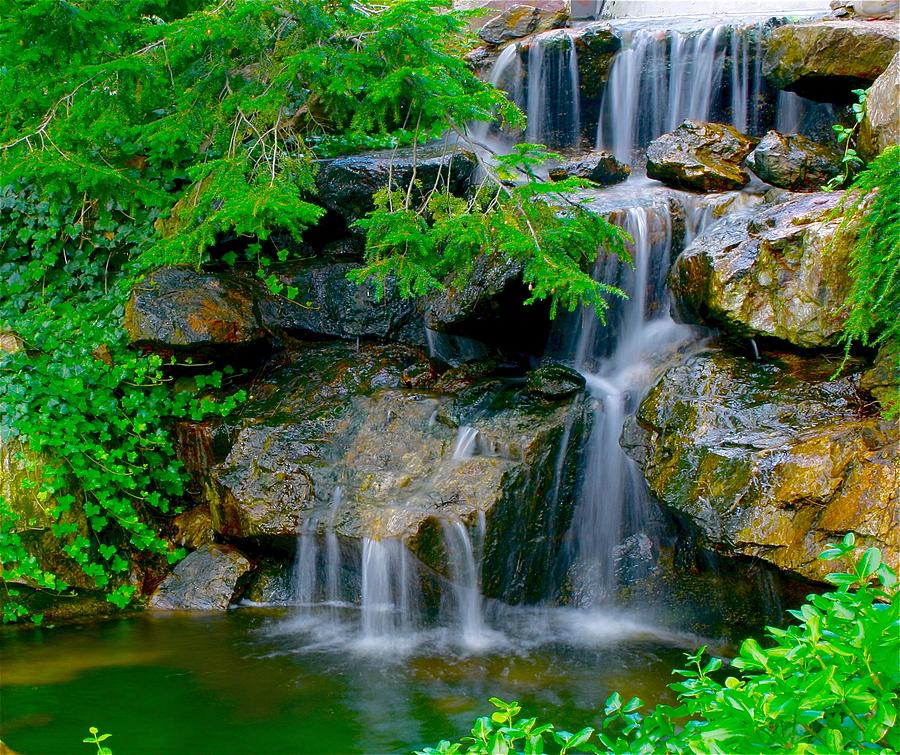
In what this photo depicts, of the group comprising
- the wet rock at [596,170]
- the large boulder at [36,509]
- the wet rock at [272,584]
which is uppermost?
the wet rock at [596,170]

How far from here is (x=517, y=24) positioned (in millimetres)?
10336

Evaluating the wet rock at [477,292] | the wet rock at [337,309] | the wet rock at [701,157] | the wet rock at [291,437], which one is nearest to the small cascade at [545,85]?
the wet rock at [701,157]

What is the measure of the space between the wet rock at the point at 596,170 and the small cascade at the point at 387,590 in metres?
3.88

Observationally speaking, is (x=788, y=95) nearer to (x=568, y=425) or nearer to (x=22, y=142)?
(x=568, y=425)

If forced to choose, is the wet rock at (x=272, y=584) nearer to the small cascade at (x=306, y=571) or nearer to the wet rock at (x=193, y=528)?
the small cascade at (x=306, y=571)

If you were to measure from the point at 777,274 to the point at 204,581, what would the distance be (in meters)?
4.33

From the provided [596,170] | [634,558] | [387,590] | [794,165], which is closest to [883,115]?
[794,165]

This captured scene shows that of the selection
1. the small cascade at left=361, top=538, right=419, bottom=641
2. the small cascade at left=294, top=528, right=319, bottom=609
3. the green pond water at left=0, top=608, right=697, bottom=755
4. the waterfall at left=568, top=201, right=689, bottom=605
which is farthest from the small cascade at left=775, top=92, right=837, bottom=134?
the small cascade at left=294, top=528, right=319, bottom=609

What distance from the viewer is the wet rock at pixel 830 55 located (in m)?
6.96

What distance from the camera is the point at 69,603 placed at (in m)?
5.90

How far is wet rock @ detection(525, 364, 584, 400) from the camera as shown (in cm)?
586

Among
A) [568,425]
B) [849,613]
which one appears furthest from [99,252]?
[849,613]

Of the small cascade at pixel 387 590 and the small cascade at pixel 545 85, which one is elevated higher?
the small cascade at pixel 545 85

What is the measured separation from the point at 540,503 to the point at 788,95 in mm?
5162
